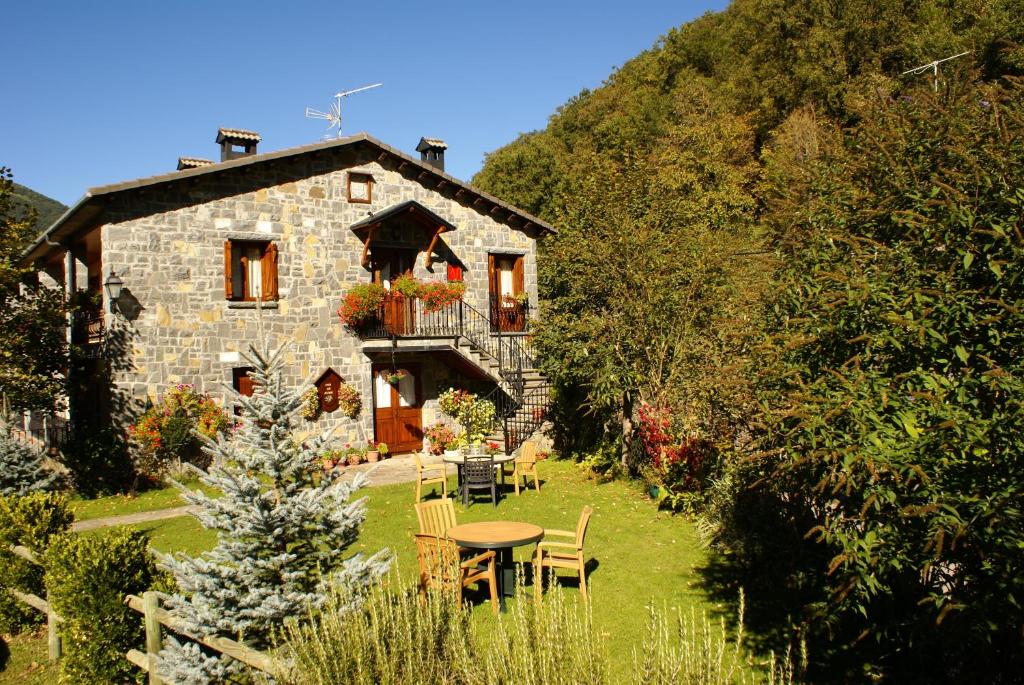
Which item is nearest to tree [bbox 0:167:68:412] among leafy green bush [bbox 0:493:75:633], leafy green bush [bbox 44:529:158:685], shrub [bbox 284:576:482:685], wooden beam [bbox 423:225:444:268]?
leafy green bush [bbox 0:493:75:633]

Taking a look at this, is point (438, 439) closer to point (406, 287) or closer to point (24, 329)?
point (406, 287)

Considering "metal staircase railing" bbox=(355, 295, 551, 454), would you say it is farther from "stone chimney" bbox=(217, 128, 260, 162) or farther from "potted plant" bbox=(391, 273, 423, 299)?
"stone chimney" bbox=(217, 128, 260, 162)

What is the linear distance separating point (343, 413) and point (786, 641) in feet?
40.3

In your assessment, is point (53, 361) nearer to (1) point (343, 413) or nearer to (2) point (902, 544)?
(1) point (343, 413)

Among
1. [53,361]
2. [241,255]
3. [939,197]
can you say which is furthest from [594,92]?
[939,197]

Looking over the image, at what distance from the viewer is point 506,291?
64.7 feet

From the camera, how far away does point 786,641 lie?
6.18 metres

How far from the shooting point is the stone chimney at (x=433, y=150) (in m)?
19.6

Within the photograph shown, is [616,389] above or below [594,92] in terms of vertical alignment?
below

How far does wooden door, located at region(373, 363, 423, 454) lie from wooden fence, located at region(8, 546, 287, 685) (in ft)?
35.0

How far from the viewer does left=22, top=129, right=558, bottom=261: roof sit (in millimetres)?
13789

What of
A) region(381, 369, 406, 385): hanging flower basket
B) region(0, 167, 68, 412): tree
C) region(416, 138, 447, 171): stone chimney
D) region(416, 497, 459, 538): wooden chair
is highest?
region(416, 138, 447, 171): stone chimney

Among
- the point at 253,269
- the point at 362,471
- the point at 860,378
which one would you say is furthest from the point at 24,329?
the point at 860,378

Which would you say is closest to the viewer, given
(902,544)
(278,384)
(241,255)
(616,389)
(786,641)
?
(902,544)
